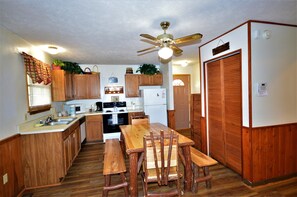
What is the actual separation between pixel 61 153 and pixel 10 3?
7.18ft

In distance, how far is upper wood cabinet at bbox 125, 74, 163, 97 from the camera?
5.17 m

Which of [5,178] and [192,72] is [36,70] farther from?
[192,72]

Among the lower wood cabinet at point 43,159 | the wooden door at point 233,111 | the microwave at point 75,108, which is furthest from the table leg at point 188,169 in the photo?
the microwave at point 75,108

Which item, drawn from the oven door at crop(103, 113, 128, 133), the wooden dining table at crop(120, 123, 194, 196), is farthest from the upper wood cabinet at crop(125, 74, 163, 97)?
the wooden dining table at crop(120, 123, 194, 196)

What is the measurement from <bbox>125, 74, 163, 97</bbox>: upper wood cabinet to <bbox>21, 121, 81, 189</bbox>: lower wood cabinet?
277 cm

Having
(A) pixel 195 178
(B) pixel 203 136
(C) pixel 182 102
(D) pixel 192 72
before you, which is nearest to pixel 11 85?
(A) pixel 195 178

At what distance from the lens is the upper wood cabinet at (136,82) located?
17.0 feet

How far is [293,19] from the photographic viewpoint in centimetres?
233

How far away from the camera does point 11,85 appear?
93.8 inches

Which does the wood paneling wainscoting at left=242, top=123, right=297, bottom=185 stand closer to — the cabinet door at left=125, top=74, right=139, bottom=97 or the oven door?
the oven door

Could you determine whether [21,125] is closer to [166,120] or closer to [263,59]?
[166,120]

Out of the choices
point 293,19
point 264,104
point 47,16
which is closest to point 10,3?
point 47,16

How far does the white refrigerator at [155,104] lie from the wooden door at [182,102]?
1.27m

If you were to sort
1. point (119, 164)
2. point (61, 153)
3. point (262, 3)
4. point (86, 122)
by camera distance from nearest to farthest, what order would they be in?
point (262, 3)
point (119, 164)
point (61, 153)
point (86, 122)
